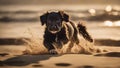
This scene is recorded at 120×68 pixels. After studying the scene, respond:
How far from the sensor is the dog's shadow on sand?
22.1 feet

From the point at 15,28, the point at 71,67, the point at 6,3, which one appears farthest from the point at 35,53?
the point at 6,3

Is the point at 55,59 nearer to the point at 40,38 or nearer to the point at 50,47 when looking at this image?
the point at 50,47

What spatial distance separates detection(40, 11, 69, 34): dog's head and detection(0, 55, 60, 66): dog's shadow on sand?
54 centimetres

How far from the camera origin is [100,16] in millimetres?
11570

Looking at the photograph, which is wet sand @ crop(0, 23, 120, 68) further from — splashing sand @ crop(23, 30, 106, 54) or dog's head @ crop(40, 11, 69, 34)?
dog's head @ crop(40, 11, 69, 34)

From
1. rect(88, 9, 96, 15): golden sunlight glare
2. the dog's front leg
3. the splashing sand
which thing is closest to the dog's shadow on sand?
the dog's front leg

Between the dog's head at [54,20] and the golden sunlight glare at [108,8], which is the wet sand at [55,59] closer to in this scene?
the dog's head at [54,20]

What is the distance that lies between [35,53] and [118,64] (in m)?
1.40

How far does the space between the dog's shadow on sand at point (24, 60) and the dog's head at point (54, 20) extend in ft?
1.79

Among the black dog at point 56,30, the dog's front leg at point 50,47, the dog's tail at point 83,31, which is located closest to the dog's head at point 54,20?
the black dog at point 56,30

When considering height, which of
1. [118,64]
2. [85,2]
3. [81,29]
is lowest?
[118,64]

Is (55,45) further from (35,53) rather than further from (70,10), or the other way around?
(70,10)

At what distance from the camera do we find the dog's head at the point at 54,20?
7.52 meters

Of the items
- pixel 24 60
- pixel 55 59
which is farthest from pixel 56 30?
pixel 24 60
